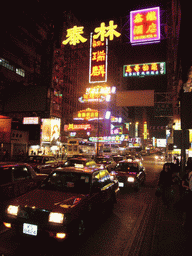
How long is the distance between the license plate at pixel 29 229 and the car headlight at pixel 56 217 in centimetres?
37

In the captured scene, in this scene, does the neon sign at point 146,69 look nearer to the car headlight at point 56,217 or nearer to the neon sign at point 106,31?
the neon sign at point 106,31

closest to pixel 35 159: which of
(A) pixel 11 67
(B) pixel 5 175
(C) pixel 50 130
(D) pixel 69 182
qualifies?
(B) pixel 5 175

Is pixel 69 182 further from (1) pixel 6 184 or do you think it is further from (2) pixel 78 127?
(2) pixel 78 127

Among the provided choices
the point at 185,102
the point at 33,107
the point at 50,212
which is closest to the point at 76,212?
the point at 50,212

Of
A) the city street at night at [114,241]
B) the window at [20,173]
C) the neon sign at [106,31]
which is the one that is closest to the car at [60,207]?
the city street at night at [114,241]

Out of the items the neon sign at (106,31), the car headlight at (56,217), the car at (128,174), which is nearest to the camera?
the car headlight at (56,217)

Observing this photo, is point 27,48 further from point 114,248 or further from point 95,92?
point 114,248

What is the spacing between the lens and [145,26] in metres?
13.7

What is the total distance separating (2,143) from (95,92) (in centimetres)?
1393

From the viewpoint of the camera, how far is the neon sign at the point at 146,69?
15398 millimetres

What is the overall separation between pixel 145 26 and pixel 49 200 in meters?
13.2

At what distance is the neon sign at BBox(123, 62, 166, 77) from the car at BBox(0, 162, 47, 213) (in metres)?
11.2

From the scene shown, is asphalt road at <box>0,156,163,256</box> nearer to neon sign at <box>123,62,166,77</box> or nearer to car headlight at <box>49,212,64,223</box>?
car headlight at <box>49,212,64,223</box>

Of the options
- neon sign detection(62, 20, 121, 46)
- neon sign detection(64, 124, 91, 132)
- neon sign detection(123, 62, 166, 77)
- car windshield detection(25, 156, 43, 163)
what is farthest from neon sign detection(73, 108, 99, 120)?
car windshield detection(25, 156, 43, 163)
